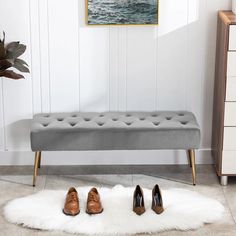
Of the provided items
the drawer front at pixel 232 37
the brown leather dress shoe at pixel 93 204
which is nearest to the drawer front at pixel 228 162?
the drawer front at pixel 232 37

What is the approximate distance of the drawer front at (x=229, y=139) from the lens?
429cm

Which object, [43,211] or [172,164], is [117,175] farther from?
[43,211]

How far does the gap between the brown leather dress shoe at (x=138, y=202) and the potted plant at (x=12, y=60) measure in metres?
1.09

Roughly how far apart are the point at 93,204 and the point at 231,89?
113cm

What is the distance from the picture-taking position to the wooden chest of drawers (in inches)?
163

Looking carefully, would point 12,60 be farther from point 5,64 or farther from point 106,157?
point 106,157

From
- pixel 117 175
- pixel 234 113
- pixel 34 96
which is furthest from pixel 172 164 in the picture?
pixel 34 96

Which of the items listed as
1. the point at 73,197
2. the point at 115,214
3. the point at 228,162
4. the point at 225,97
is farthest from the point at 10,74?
the point at 228,162

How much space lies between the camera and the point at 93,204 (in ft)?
12.9

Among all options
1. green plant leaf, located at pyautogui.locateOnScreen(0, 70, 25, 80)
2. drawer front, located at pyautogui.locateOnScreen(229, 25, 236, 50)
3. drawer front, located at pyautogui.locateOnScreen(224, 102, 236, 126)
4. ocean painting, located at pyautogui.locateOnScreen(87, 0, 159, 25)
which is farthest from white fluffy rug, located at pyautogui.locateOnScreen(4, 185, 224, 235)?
ocean painting, located at pyautogui.locateOnScreen(87, 0, 159, 25)

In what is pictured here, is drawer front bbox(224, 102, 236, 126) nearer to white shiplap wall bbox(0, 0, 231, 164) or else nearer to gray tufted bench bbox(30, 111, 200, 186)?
gray tufted bench bbox(30, 111, 200, 186)

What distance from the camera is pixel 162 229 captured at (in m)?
3.76

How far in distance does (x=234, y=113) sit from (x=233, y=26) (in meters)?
0.56

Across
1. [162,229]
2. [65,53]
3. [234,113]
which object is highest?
[65,53]
